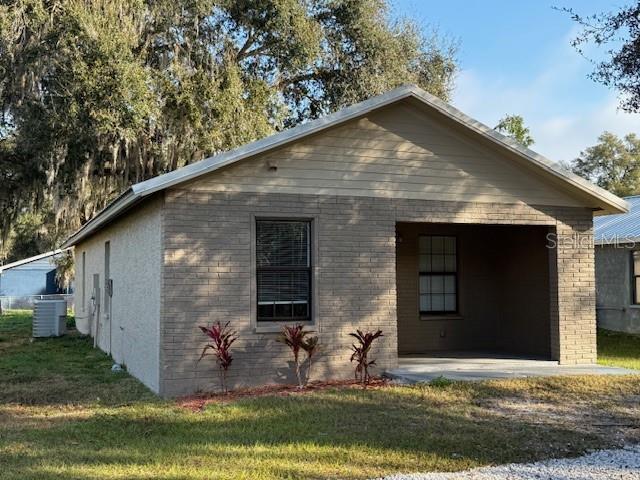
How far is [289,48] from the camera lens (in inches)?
794

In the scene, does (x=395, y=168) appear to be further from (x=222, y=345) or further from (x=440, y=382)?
(x=222, y=345)

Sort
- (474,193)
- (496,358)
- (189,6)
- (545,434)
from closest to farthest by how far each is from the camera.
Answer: (545,434)
(474,193)
(496,358)
(189,6)

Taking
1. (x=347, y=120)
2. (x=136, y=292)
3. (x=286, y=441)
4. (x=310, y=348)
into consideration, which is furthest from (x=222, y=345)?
(x=347, y=120)

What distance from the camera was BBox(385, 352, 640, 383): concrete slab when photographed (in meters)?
10.6

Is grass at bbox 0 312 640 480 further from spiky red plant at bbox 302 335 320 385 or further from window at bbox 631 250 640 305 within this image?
window at bbox 631 250 640 305

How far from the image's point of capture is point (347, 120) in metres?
10.5

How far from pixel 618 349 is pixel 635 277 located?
16.1ft

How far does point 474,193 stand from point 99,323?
9817 millimetres

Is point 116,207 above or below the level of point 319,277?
above

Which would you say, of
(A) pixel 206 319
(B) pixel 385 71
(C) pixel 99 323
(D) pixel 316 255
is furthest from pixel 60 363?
(B) pixel 385 71

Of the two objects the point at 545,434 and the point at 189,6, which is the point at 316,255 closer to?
the point at 545,434

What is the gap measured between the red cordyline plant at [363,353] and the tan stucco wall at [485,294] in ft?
11.0

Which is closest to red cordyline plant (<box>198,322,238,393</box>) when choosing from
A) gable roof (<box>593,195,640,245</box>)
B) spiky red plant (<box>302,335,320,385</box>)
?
spiky red plant (<box>302,335,320,385</box>)

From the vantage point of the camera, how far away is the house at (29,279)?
4225 cm
